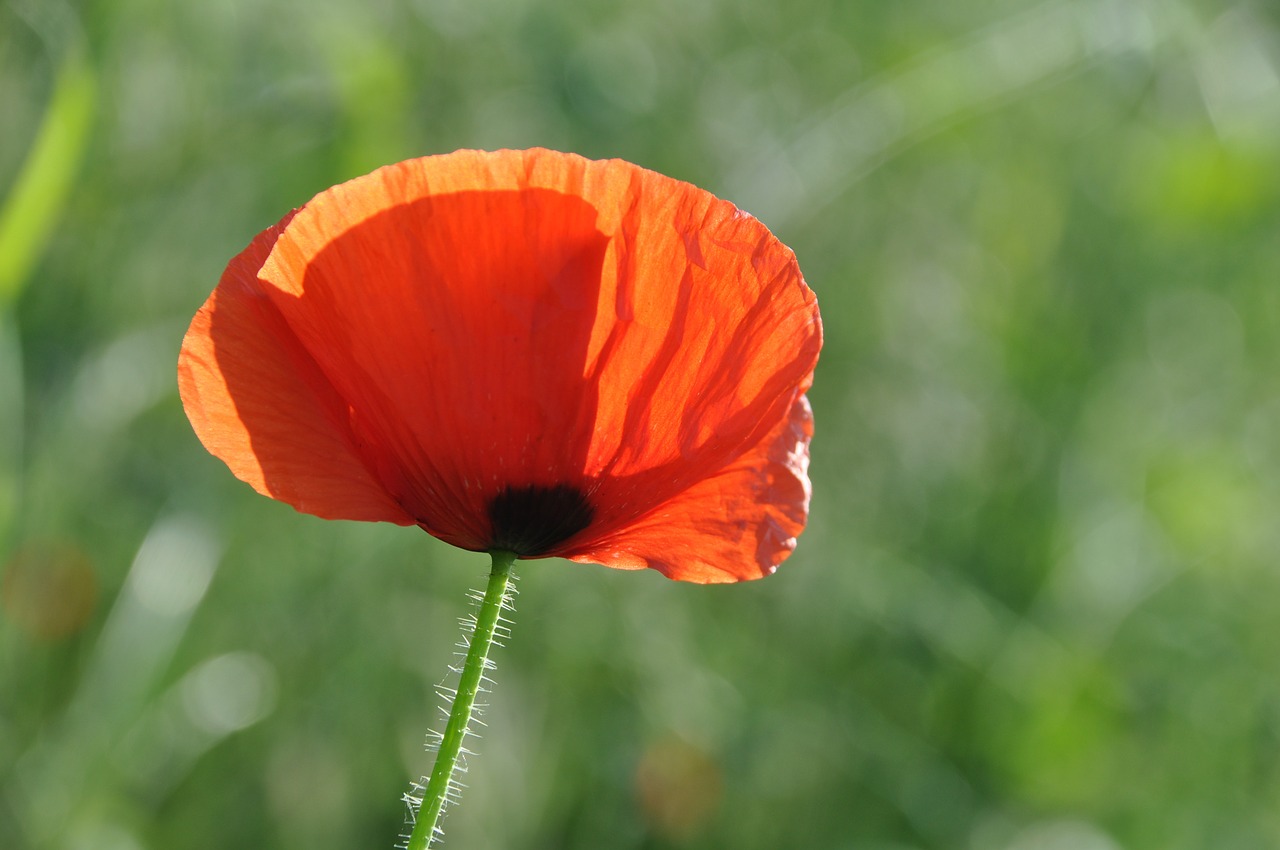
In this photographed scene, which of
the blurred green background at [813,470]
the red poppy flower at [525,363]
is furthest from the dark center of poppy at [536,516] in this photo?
the blurred green background at [813,470]

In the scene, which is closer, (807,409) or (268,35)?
(807,409)

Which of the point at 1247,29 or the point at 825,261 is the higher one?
the point at 1247,29

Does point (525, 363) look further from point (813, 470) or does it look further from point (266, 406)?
point (813, 470)

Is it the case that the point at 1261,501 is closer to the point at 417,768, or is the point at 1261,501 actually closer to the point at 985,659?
the point at 985,659

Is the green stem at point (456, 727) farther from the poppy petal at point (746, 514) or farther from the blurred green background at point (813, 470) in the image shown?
the blurred green background at point (813, 470)

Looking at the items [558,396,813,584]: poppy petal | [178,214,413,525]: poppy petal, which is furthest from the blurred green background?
[558,396,813,584]: poppy petal

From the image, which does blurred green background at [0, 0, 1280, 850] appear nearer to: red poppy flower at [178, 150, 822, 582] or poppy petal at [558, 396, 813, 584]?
red poppy flower at [178, 150, 822, 582]

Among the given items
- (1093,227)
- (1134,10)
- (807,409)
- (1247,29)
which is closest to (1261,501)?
(1093,227)

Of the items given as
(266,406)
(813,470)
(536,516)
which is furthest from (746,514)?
(813,470)
